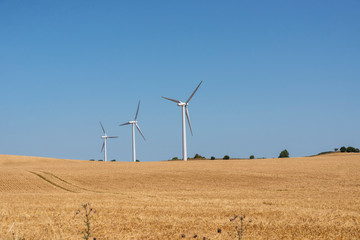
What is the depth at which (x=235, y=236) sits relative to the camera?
10117 millimetres

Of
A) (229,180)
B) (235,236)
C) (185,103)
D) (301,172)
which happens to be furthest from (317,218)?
(185,103)

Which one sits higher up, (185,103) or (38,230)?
(185,103)

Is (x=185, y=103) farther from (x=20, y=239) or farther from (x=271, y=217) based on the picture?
(x=20, y=239)

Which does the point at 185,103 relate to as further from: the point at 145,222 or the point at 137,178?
the point at 145,222

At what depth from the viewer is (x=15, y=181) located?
153 feet

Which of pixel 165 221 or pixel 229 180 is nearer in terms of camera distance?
pixel 165 221

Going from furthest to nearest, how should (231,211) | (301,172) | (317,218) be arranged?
(301,172)
(231,211)
(317,218)

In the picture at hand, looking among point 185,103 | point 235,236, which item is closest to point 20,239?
point 235,236

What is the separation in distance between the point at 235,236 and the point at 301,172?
149 feet

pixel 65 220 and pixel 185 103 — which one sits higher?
pixel 185 103

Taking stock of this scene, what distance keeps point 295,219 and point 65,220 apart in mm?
7662

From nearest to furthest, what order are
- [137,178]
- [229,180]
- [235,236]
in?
[235,236]
[229,180]
[137,178]

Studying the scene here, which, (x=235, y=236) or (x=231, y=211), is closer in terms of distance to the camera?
(x=235, y=236)

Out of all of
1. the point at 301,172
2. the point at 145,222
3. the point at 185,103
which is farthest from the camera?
the point at 185,103
